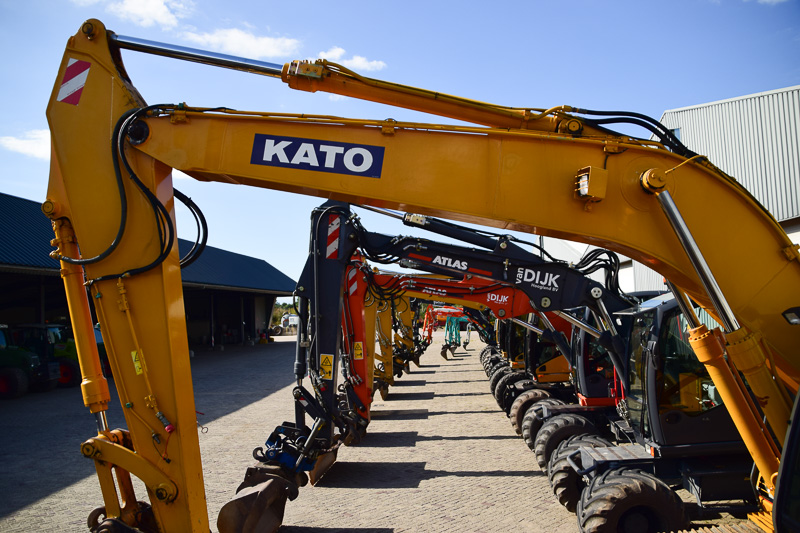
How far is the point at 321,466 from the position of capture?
7.86m

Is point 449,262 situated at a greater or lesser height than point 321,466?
greater

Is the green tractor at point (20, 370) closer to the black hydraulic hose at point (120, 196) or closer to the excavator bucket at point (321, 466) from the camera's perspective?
the excavator bucket at point (321, 466)

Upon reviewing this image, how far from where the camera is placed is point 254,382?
1936cm

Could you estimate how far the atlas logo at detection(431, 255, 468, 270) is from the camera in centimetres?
626

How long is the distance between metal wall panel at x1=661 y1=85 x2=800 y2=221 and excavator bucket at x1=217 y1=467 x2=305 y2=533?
16.3 meters

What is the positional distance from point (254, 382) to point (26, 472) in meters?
Answer: 10.7

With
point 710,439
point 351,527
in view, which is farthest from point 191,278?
point 710,439

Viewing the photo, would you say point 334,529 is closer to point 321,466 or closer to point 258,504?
point 258,504

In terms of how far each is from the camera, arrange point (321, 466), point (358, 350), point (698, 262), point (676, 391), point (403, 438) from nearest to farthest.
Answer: point (698, 262), point (676, 391), point (321, 466), point (358, 350), point (403, 438)

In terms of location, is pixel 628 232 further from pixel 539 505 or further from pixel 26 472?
pixel 26 472

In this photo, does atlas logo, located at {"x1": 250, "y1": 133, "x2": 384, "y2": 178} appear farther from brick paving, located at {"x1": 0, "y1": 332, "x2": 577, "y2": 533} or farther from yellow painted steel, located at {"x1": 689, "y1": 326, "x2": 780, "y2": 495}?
brick paving, located at {"x1": 0, "y1": 332, "x2": 577, "y2": 533}

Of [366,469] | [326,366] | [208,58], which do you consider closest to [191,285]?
[366,469]

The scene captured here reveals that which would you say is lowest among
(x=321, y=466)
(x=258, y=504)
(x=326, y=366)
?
(x=321, y=466)

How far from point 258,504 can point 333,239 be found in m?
2.97
